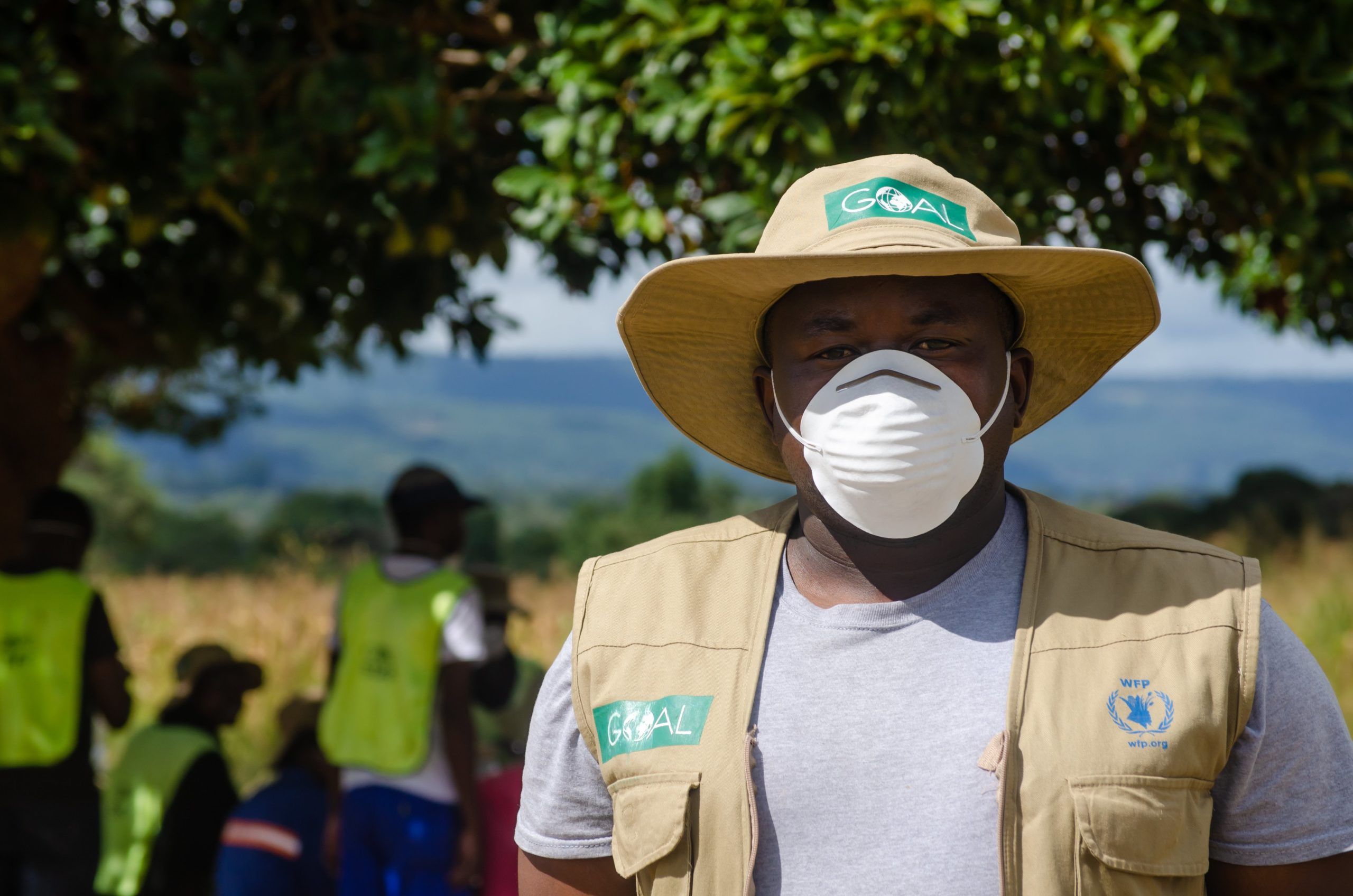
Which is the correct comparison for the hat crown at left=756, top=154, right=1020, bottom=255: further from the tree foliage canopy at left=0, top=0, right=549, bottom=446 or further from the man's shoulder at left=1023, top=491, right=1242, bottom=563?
the tree foliage canopy at left=0, top=0, right=549, bottom=446

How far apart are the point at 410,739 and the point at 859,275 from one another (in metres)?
2.66

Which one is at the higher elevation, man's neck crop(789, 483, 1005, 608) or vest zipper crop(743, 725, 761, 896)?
man's neck crop(789, 483, 1005, 608)

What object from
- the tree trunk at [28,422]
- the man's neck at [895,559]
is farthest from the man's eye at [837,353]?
the tree trunk at [28,422]

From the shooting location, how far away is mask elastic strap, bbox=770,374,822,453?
1.70 metres

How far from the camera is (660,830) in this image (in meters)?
1.61

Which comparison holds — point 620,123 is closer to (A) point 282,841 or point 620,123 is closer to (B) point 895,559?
(B) point 895,559

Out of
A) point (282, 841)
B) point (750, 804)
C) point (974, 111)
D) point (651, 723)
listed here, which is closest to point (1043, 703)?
point (750, 804)

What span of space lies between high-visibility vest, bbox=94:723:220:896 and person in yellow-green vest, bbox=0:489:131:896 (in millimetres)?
91

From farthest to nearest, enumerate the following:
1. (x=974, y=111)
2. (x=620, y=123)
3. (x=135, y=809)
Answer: (x=135, y=809) → (x=620, y=123) → (x=974, y=111)

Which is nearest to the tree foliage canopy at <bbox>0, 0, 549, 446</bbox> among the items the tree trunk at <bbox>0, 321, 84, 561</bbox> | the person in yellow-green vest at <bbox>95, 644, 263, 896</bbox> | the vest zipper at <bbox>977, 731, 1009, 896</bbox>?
the tree trunk at <bbox>0, 321, 84, 561</bbox>

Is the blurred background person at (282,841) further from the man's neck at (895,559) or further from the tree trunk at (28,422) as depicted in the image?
the man's neck at (895,559)

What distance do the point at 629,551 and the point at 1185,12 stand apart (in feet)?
7.07

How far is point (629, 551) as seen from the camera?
6.20 ft

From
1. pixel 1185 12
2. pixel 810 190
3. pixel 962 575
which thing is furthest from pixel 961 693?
pixel 1185 12
